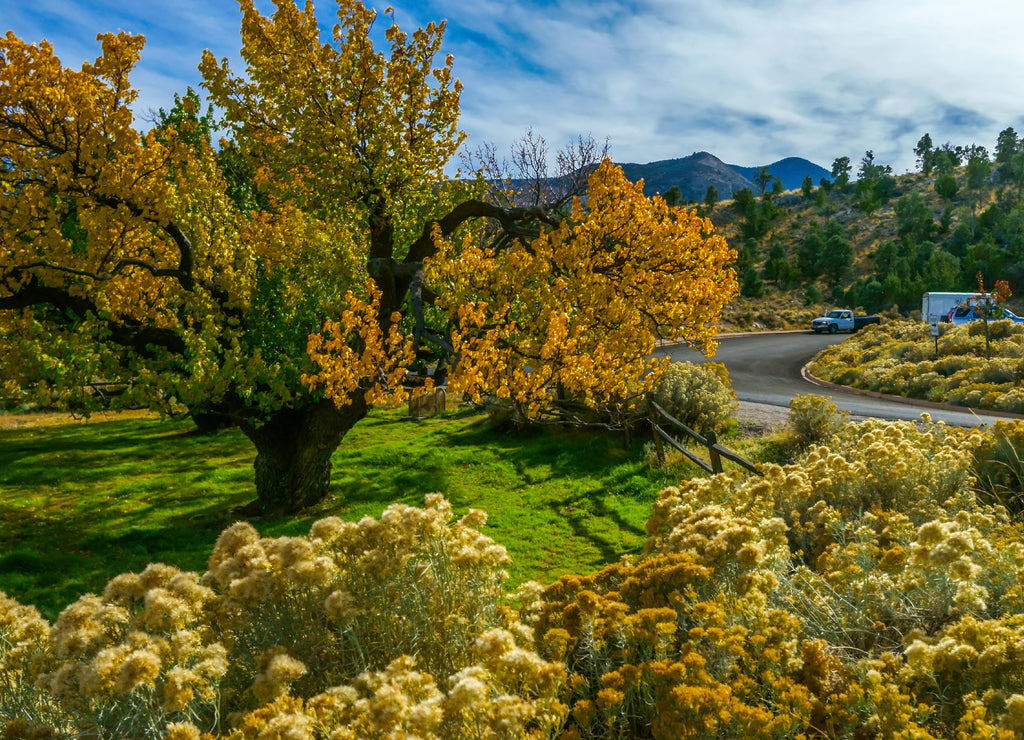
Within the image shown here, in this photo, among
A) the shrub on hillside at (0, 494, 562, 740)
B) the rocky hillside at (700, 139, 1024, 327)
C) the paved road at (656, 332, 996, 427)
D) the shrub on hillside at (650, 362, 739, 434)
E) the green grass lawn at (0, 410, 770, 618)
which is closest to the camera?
the shrub on hillside at (0, 494, 562, 740)

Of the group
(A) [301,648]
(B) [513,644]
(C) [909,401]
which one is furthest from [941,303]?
(A) [301,648]

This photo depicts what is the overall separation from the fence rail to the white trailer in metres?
23.3

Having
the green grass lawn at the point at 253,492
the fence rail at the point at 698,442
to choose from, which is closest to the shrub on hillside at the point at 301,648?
the green grass lawn at the point at 253,492

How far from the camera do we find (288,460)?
425 inches

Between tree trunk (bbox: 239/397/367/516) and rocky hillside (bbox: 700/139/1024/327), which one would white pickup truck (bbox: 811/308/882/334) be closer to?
rocky hillside (bbox: 700/139/1024/327)

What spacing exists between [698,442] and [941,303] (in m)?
26.6

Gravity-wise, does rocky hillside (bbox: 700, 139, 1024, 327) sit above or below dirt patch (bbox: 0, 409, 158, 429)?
above

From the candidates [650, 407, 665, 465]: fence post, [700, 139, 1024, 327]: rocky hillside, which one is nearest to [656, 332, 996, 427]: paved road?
[650, 407, 665, 465]: fence post

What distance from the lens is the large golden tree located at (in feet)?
25.3

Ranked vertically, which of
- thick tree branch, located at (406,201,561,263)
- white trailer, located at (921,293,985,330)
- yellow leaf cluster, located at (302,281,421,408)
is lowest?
yellow leaf cluster, located at (302,281,421,408)

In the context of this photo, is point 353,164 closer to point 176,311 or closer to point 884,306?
point 176,311

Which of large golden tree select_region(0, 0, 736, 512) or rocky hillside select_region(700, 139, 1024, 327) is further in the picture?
rocky hillside select_region(700, 139, 1024, 327)

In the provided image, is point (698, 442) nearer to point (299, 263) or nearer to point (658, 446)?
point (658, 446)

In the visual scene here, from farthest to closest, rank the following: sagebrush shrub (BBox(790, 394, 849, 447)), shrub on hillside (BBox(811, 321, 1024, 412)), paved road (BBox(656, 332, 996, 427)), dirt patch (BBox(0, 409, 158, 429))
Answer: dirt patch (BBox(0, 409, 158, 429)) → shrub on hillside (BBox(811, 321, 1024, 412)) → paved road (BBox(656, 332, 996, 427)) → sagebrush shrub (BBox(790, 394, 849, 447))
